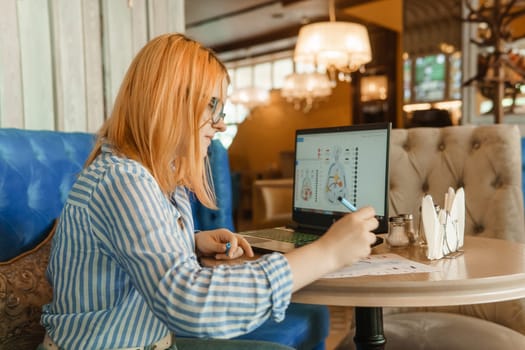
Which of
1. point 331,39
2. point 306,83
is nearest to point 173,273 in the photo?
point 331,39

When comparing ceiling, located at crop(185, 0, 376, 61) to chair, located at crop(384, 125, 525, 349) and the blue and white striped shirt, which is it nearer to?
chair, located at crop(384, 125, 525, 349)

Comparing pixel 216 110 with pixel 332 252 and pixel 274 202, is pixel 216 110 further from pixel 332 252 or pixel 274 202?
pixel 274 202

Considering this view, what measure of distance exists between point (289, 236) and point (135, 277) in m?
0.72

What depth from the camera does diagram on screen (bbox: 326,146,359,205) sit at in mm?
1299

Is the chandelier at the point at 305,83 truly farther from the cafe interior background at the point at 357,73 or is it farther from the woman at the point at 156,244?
the woman at the point at 156,244

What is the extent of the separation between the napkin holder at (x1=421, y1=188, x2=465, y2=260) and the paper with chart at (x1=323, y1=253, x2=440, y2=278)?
75 mm

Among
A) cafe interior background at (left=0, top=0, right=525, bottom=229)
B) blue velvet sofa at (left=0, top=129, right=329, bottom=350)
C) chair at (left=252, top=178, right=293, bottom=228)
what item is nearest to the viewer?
blue velvet sofa at (left=0, top=129, right=329, bottom=350)

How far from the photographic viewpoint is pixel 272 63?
10.2m

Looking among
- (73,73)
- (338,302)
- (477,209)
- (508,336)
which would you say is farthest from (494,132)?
(73,73)

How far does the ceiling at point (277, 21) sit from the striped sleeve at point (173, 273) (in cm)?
438

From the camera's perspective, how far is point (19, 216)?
145 centimetres

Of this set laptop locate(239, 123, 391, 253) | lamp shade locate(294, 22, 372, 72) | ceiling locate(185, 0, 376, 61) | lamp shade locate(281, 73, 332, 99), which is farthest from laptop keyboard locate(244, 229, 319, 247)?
lamp shade locate(281, 73, 332, 99)

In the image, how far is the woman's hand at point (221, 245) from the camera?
3.81 ft

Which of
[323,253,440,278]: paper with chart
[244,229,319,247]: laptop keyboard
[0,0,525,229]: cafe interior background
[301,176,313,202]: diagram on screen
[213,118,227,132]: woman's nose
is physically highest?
[0,0,525,229]: cafe interior background
